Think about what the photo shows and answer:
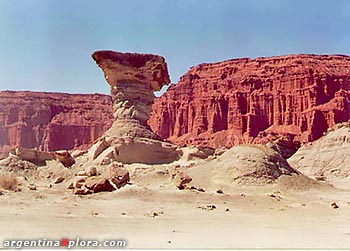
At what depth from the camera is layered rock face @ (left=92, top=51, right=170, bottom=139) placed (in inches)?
1515

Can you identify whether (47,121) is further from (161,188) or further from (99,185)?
(99,185)

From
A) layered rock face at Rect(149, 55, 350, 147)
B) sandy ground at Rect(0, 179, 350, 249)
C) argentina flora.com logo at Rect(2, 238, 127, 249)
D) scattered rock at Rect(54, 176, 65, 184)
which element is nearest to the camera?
argentina flora.com logo at Rect(2, 238, 127, 249)

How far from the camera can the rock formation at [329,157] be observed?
49688mm

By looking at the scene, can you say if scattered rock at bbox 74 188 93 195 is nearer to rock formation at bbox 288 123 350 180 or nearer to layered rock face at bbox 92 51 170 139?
layered rock face at bbox 92 51 170 139

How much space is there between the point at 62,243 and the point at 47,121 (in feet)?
414

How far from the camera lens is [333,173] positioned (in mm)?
49125

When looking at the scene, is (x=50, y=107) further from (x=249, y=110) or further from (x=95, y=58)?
(x=95, y=58)

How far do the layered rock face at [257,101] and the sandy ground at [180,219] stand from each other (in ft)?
294

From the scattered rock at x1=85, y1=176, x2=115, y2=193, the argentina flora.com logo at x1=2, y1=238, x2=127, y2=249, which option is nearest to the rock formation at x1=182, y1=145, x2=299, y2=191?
the scattered rock at x1=85, y1=176, x2=115, y2=193

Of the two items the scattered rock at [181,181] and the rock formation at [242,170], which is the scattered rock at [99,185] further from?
the rock formation at [242,170]

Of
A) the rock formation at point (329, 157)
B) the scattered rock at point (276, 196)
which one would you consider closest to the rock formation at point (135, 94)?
the scattered rock at point (276, 196)

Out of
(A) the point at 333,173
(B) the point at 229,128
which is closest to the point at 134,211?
(A) the point at 333,173

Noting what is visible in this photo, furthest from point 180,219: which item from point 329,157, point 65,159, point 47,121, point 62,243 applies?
point 47,121

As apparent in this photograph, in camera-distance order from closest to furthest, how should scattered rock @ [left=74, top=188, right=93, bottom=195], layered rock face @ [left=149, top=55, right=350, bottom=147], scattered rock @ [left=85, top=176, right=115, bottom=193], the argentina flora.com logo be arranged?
the argentina flora.com logo
scattered rock @ [left=74, top=188, right=93, bottom=195]
scattered rock @ [left=85, top=176, right=115, bottom=193]
layered rock face @ [left=149, top=55, right=350, bottom=147]
